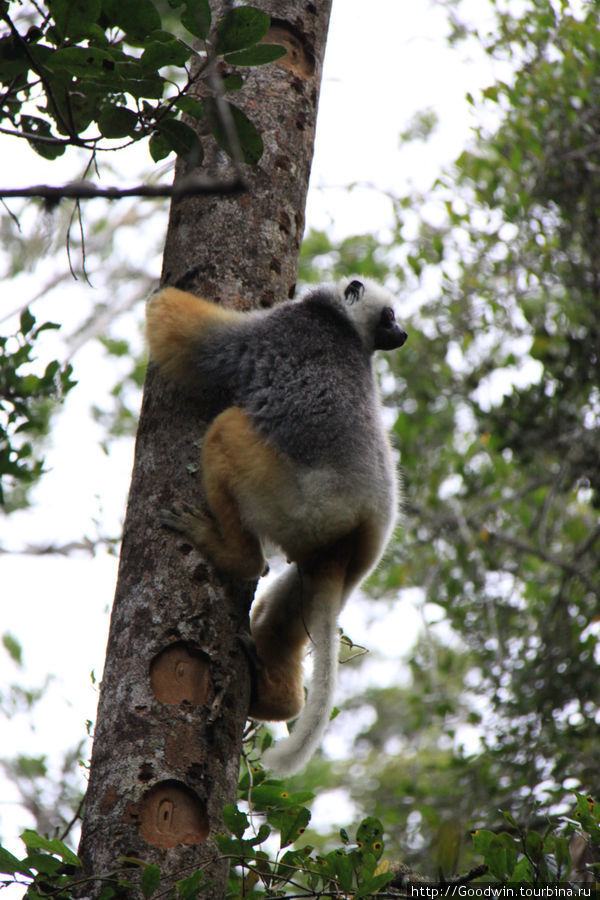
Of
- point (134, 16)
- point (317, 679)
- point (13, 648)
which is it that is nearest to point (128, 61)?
point (134, 16)

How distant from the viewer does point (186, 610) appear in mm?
2729

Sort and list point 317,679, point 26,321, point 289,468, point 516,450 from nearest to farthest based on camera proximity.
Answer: point 317,679 < point 289,468 < point 26,321 < point 516,450

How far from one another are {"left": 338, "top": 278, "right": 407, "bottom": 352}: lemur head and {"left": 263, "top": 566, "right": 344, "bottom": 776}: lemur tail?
1.15 m

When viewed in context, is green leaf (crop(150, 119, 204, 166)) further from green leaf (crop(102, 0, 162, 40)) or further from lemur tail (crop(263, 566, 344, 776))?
lemur tail (crop(263, 566, 344, 776))

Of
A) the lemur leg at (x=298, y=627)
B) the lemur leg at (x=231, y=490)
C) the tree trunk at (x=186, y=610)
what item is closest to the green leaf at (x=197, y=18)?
the tree trunk at (x=186, y=610)

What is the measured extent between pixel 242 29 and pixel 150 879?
2300 millimetres

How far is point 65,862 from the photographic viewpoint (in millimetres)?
2223

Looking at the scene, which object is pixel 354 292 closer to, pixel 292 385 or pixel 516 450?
pixel 292 385

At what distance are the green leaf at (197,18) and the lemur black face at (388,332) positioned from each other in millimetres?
1712

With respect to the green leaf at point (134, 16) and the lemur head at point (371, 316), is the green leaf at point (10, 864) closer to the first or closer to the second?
the green leaf at point (134, 16)

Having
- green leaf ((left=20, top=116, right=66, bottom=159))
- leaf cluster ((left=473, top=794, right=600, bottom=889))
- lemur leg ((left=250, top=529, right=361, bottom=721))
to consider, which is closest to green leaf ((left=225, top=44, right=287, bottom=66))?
green leaf ((left=20, top=116, right=66, bottom=159))

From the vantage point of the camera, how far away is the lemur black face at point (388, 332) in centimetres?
397

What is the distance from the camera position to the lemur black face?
3973 millimetres

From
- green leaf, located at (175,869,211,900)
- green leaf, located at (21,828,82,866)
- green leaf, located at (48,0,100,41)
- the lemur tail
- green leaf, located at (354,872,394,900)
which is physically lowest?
green leaf, located at (175,869,211,900)
